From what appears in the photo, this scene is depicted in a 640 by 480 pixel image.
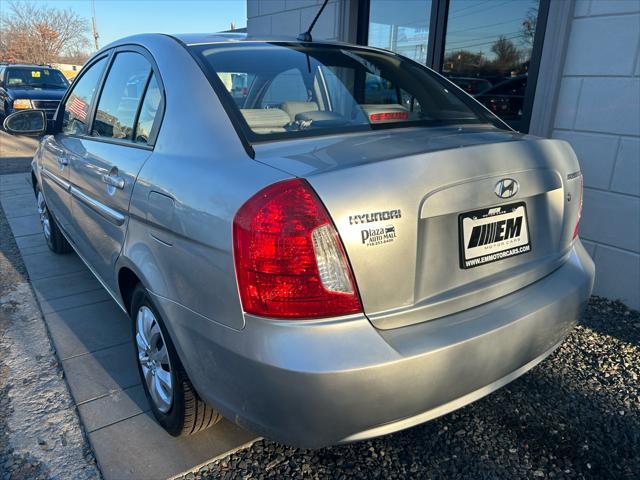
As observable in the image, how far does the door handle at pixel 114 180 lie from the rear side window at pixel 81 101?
84cm

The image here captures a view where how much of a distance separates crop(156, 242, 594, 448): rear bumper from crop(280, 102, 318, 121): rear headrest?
963 millimetres

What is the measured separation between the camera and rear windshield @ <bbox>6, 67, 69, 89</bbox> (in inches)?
539

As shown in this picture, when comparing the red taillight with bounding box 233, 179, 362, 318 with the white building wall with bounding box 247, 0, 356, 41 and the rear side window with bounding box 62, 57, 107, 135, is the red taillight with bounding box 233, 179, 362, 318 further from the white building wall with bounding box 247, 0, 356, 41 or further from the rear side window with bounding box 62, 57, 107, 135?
the white building wall with bounding box 247, 0, 356, 41

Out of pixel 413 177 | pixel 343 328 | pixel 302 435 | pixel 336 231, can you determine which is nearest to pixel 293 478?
pixel 302 435

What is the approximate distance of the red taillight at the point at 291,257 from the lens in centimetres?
142

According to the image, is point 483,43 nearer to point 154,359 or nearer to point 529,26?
point 529,26

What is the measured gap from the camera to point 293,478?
1.94 meters

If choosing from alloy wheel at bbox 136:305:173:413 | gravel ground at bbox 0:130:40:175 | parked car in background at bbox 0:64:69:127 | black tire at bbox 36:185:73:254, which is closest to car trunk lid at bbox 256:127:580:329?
alloy wheel at bbox 136:305:173:413

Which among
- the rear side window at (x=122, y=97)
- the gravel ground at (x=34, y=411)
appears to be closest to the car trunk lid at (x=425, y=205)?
the rear side window at (x=122, y=97)

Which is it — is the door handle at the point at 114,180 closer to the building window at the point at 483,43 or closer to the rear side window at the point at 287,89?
the rear side window at the point at 287,89

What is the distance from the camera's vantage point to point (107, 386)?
8.27ft

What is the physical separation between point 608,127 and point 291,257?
294 cm

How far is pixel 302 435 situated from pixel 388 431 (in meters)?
0.28

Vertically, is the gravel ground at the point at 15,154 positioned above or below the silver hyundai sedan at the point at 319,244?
below
